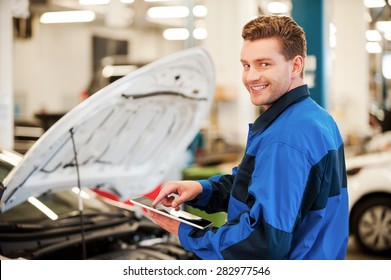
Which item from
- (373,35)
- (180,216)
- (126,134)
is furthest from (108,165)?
(373,35)

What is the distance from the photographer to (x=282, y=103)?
1547mm

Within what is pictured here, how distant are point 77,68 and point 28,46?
5.09 ft

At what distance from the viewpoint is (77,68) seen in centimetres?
1509

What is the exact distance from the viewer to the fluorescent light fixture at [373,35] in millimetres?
10509

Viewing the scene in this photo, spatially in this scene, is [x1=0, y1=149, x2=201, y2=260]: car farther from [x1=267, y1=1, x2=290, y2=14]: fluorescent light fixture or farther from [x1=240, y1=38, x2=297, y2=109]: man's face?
[x1=267, y1=1, x2=290, y2=14]: fluorescent light fixture

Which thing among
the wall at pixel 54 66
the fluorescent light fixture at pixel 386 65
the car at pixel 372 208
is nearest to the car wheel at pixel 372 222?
the car at pixel 372 208

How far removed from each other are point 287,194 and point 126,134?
1412mm

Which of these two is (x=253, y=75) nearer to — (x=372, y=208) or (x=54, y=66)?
(x=372, y=208)

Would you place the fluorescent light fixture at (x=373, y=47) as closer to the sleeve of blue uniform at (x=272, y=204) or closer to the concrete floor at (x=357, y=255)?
the concrete floor at (x=357, y=255)

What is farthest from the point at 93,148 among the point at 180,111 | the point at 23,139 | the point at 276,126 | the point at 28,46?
the point at 28,46

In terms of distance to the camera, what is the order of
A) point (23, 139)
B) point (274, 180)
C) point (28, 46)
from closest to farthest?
point (274, 180) → point (23, 139) → point (28, 46)

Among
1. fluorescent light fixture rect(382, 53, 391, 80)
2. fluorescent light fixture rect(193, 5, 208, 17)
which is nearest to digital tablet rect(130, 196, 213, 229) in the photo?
fluorescent light fixture rect(193, 5, 208, 17)
